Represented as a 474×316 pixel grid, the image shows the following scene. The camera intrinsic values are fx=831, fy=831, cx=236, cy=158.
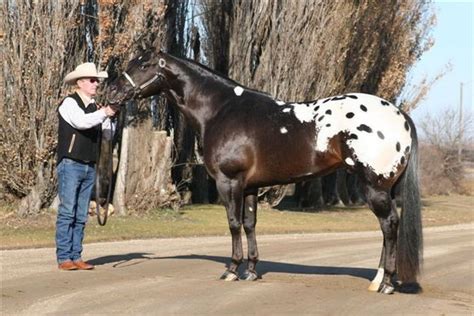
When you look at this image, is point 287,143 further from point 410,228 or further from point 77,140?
point 77,140

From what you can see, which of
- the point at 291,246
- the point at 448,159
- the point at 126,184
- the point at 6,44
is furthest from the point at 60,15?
the point at 448,159

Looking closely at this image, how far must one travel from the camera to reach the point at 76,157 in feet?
31.7

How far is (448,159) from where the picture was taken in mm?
43906

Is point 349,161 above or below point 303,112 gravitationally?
below

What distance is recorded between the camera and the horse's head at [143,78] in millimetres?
9641

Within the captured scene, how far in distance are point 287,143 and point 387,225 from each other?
1375 millimetres

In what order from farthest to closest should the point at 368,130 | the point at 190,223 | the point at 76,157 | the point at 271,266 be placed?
the point at 190,223
the point at 271,266
the point at 76,157
the point at 368,130

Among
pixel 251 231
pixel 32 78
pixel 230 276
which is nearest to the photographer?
pixel 230 276

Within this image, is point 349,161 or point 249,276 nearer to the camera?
point 349,161

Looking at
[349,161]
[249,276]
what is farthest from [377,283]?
[249,276]

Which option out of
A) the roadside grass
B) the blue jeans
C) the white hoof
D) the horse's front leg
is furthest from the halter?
the roadside grass

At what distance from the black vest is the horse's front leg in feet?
5.40

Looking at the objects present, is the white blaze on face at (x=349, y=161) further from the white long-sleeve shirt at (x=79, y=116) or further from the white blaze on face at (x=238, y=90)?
the white long-sleeve shirt at (x=79, y=116)

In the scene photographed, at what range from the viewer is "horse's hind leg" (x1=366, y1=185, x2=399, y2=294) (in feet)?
28.0
